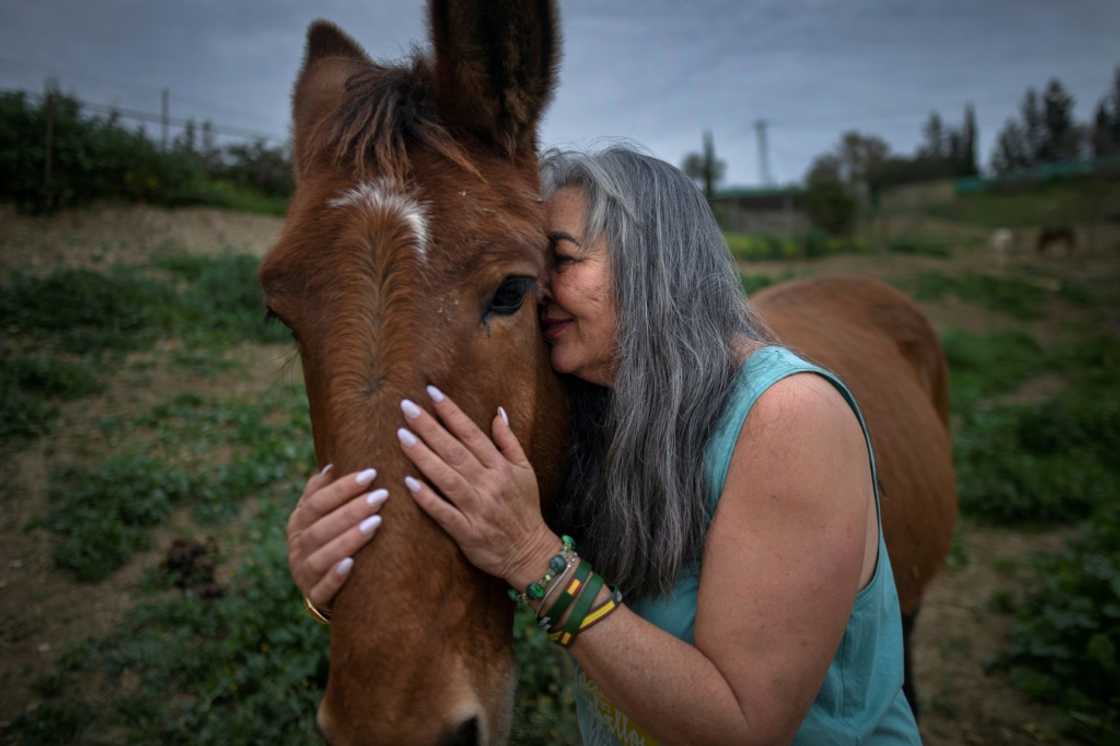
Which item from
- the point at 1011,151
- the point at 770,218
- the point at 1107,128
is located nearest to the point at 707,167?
the point at 770,218

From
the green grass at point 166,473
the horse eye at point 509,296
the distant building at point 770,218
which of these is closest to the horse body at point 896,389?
the horse eye at point 509,296

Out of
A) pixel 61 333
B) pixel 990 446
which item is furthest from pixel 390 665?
pixel 61 333

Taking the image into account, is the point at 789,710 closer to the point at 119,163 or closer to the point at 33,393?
the point at 33,393

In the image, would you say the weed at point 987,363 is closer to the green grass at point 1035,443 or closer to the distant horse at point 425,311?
the green grass at point 1035,443

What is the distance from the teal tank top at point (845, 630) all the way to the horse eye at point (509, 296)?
59cm

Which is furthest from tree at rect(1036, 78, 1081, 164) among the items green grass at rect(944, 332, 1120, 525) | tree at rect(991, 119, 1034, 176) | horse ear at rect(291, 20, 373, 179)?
horse ear at rect(291, 20, 373, 179)

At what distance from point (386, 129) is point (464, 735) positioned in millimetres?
1455

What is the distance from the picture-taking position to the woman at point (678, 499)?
135cm

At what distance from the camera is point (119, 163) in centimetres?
1318

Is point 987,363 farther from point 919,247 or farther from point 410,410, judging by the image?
point 919,247

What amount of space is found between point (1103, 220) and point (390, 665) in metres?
Answer: 41.6

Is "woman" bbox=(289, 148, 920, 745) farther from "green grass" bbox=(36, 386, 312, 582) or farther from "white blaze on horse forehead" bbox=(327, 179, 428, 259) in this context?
"green grass" bbox=(36, 386, 312, 582)

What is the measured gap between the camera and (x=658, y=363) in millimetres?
1632

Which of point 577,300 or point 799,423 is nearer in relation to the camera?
point 799,423
